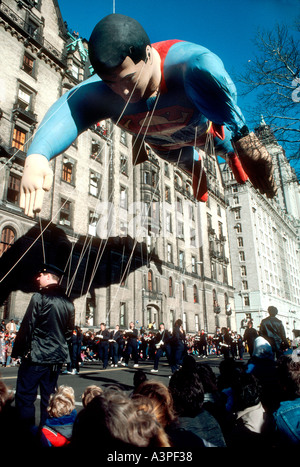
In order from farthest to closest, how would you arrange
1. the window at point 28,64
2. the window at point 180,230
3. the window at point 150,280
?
the window at point 180,230 < the window at point 150,280 < the window at point 28,64

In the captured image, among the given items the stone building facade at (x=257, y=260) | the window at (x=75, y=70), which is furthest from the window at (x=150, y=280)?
the stone building facade at (x=257, y=260)

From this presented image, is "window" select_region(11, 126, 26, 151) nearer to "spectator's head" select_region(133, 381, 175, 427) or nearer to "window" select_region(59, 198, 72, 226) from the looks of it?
"window" select_region(59, 198, 72, 226)

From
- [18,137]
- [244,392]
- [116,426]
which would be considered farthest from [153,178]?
[116,426]

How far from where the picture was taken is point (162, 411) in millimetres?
2086

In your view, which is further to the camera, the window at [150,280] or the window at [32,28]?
the window at [150,280]

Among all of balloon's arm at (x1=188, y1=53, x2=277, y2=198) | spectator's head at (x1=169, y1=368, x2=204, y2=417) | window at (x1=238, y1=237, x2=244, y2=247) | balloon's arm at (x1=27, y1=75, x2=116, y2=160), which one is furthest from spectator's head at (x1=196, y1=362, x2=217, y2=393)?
window at (x1=238, y1=237, x2=244, y2=247)

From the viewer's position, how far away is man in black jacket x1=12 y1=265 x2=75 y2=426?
323 cm

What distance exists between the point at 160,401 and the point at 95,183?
2481 cm

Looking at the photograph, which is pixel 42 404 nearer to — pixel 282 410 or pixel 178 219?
pixel 282 410

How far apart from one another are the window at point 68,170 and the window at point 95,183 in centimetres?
187

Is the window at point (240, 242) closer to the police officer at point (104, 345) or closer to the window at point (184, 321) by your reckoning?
the window at point (184, 321)

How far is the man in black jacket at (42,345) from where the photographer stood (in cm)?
323

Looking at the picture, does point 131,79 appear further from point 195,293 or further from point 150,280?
point 195,293

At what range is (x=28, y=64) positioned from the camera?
22.3 metres
